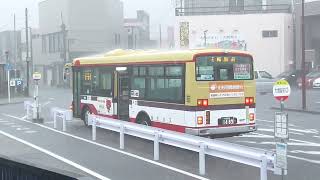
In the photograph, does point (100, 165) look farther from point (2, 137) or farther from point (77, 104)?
point (77, 104)

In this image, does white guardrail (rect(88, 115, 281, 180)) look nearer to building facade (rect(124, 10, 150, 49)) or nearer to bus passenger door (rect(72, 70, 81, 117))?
bus passenger door (rect(72, 70, 81, 117))

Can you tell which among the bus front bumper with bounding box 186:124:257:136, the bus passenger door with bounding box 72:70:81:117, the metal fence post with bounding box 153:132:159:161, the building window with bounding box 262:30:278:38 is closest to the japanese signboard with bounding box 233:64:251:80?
the bus front bumper with bounding box 186:124:257:136

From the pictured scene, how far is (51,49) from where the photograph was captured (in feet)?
258

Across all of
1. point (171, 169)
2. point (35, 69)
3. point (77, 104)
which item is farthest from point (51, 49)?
point (171, 169)

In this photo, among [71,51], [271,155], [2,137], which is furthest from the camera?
[71,51]

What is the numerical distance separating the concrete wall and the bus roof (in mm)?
34351

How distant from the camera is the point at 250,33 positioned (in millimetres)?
53594

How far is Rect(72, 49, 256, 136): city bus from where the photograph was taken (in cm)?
1395

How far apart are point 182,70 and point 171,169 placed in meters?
3.41

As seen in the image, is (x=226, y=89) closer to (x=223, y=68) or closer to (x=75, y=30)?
(x=223, y=68)

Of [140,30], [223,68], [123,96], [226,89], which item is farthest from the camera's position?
[140,30]

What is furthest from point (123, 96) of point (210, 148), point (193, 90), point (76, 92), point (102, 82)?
point (210, 148)

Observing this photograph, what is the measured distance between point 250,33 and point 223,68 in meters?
40.0

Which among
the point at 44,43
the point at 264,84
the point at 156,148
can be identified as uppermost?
the point at 44,43
